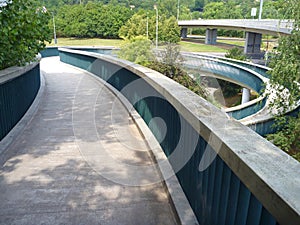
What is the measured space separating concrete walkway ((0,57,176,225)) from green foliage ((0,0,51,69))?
1.44 m

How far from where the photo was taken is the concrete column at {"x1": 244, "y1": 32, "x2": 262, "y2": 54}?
51094 mm

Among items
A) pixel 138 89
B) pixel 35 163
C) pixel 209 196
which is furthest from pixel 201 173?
pixel 138 89

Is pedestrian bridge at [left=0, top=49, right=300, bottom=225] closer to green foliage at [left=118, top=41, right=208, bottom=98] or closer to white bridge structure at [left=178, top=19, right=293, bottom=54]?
green foliage at [left=118, top=41, right=208, bottom=98]

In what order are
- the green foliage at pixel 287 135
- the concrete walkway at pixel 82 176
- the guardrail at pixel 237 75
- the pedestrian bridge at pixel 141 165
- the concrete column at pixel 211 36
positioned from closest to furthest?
the pedestrian bridge at pixel 141 165 < the concrete walkway at pixel 82 176 < the green foliage at pixel 287 135 < the guardrail at pixel 237 75 < the concrete column at pixel 211 36

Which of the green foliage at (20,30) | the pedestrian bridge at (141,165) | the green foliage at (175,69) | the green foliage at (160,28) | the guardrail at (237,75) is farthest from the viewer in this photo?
the green foliage at (160,28)

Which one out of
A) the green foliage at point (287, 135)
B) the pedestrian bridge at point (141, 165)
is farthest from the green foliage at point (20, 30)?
the green foliage at point (287, 135)

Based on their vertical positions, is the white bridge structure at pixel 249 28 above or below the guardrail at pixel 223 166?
above

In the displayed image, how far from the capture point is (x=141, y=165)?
454 cm

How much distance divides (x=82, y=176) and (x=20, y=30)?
3.58 metres

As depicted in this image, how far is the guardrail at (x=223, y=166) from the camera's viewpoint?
4.75 feet

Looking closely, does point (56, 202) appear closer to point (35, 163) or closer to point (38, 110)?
point (35, 163)

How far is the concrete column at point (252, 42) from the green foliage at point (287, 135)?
148 feet

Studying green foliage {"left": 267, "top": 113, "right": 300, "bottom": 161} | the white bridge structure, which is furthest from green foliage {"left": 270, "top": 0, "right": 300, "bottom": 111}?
the white bridge structure

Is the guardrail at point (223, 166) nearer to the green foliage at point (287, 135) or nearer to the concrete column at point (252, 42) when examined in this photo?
the green foliage at point (287, 135)
